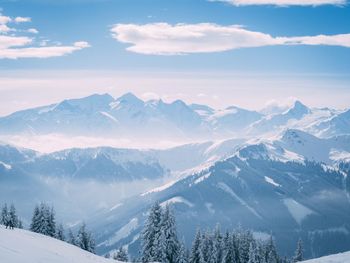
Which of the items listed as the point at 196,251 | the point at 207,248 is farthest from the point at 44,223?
the point at 207,248

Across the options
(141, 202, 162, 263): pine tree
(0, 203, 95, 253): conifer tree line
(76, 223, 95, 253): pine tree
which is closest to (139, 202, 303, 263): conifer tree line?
(141, 202, 162, 263): pine tree

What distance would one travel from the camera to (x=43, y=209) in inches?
3720

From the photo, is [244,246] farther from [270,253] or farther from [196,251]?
[196,251]

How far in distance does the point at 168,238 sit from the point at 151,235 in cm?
311

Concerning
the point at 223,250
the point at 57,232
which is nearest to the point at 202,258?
the point at 223,250

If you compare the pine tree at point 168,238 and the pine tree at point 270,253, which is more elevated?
the pine tree at point 168,238

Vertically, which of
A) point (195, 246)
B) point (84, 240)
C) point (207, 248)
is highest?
point (195, 246)

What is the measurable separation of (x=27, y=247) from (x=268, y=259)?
237ft

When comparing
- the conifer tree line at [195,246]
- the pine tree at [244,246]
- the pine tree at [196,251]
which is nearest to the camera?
the conifer tree line at [195,246]

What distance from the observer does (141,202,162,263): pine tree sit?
73500mm

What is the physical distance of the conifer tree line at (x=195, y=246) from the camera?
2889 inches

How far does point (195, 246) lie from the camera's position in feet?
282

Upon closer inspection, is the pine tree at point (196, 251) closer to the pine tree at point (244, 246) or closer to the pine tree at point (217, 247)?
the pine tree at point (217, 247)

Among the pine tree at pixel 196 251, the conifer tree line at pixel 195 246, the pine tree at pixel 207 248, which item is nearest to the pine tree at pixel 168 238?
the conifer tree line at pixel 195 246
